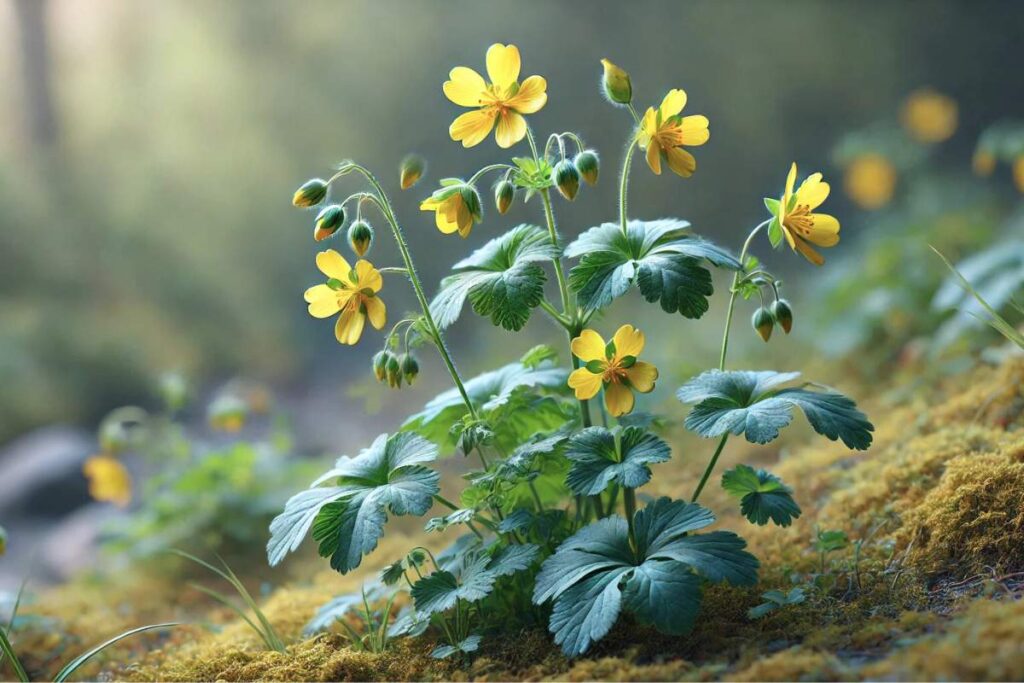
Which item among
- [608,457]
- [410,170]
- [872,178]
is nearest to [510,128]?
[410,170]

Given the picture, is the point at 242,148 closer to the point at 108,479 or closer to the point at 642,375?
the point at 108,479

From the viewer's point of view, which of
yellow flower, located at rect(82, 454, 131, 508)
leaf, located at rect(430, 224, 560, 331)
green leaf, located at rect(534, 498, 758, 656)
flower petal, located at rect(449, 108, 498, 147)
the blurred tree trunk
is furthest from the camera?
the blurred tree trunk

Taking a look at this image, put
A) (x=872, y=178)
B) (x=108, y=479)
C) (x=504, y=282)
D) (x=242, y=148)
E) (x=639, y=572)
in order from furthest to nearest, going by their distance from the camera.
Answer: (x=242, y=148) → (x=872, y=178) → (x=108, y=479) → (x=504, y=282) → (x=639, y=572)

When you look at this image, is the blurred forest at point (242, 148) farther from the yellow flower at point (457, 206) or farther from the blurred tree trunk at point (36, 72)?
the yellow flower at point (457, 206)

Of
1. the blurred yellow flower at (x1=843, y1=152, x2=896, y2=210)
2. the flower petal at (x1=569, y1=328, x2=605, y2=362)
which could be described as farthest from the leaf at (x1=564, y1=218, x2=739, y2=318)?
the blurred yellow flower at (x1=843, y1=152, x2=896, y2=210)

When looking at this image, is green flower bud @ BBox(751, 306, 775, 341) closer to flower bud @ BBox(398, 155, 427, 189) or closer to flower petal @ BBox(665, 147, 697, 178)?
flower petal @ BBox(665, 147, 697, 178)

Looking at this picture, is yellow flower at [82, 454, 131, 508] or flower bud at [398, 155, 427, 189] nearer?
flower bud at [398, 155, 427, 189]
